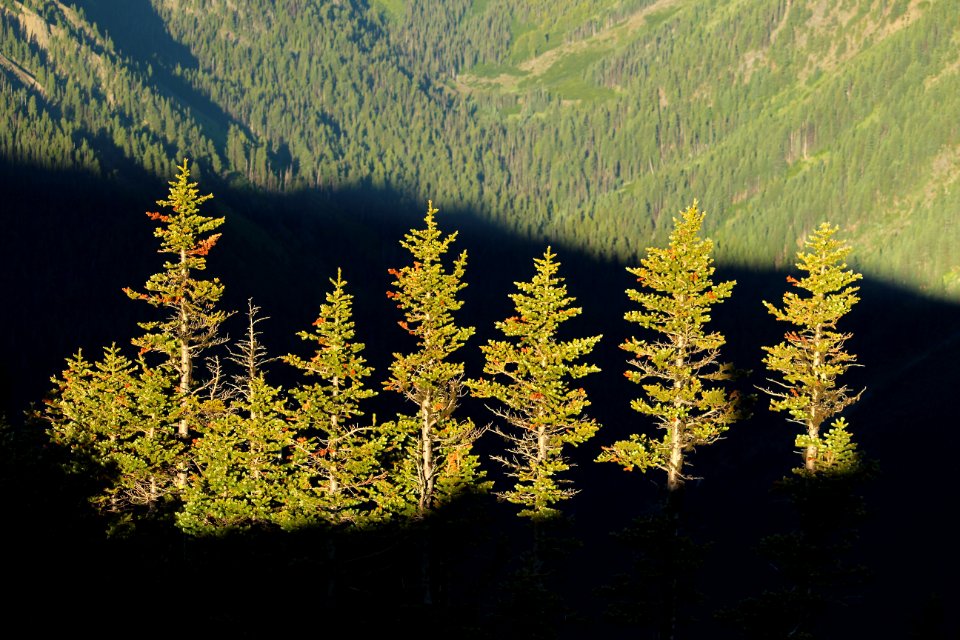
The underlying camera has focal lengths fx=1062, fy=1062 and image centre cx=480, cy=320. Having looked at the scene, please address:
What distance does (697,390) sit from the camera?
41.4 m

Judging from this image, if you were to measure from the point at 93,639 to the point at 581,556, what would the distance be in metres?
91.7

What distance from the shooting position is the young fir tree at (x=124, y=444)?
47.8m

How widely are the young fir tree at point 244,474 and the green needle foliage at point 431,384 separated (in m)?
5.11

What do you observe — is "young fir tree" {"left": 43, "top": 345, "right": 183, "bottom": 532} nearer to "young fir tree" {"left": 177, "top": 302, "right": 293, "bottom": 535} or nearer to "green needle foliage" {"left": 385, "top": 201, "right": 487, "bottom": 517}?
"young fir tree" {"left": 177, "top": 302, "right": 293, "bottom": 535}

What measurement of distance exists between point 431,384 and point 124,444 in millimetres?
15419

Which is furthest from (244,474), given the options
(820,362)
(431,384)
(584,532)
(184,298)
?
(584,532)

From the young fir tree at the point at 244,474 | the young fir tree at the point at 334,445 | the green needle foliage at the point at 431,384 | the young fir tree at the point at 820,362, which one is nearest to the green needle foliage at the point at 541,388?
the green needle foliage at the point at 431,384

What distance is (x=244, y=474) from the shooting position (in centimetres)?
4538

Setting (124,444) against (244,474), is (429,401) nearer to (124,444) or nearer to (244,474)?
(244,474)

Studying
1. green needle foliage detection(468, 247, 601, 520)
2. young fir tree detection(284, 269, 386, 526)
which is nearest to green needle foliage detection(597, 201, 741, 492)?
green needle foliage detection(468, 247, 601, 520)

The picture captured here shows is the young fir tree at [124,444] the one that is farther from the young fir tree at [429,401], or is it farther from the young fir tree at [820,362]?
the young fir tree at [820,362]

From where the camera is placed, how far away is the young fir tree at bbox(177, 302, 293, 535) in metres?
44.4

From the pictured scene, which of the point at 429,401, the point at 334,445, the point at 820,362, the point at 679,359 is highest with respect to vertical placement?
the point at 679,359

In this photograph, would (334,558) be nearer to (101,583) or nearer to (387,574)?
(387,574)
